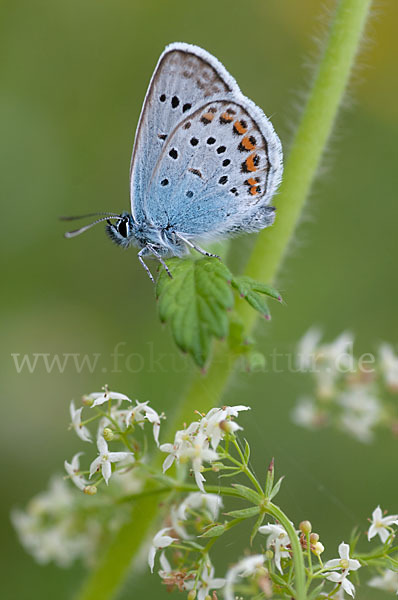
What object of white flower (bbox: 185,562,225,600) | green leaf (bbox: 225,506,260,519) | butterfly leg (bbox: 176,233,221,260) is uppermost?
butterfly leg (bbox: 176,233,221,260)

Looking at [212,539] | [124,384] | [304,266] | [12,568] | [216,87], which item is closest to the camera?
[212,539]

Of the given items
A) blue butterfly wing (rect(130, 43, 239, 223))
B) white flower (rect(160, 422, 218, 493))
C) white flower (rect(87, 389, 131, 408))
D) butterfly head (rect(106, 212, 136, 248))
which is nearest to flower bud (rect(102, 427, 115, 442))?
white flower (rect(87, 389, 131, 408))

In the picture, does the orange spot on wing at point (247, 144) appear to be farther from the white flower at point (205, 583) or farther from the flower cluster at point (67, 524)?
the white flower at point (205, 583)

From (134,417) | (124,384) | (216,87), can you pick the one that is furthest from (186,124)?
(124,384)

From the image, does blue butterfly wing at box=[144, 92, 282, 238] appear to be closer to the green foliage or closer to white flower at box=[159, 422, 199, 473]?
the green foliage

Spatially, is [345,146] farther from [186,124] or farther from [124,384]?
[186,124]

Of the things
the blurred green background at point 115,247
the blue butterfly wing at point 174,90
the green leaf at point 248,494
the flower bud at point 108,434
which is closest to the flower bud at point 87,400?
the flower bud at point 108,434

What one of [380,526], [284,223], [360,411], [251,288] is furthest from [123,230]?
[380,526]
